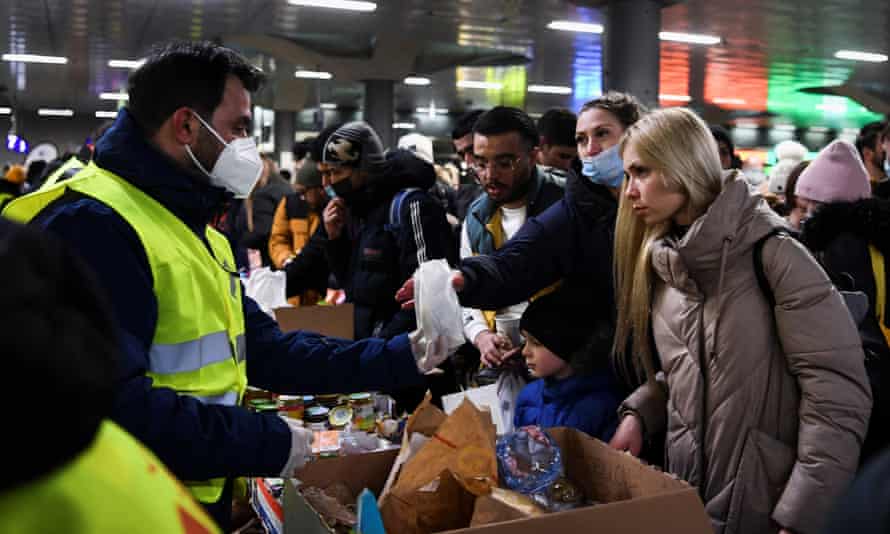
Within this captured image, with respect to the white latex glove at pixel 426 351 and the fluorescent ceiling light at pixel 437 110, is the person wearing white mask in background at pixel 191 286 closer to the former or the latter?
the white latex glove at pixel 426 351

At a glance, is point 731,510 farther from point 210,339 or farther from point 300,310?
point 300,310

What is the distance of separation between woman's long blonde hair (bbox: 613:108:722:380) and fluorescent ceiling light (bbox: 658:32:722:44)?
10.9 meters

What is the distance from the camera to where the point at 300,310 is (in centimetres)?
356

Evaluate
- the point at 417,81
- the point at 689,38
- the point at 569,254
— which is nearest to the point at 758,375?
the point at 569,254

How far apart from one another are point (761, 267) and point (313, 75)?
16086mm

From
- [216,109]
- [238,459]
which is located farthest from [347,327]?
[238,459]

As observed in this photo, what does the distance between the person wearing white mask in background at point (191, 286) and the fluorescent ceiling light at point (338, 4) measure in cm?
914

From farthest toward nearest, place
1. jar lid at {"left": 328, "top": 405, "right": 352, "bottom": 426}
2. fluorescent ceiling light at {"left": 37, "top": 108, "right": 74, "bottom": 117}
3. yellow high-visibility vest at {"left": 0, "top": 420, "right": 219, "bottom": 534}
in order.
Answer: fluorescent ceiling light at {"left": 37, "top": 108, "right": 74, "bottom": 117}, jar lid at {"left": 328, "top": 405, "right": 352, "bottom": 426}, yellow high-visibility vest at {"left": 0, "top": 420, "right": 219, "bottom": 534}

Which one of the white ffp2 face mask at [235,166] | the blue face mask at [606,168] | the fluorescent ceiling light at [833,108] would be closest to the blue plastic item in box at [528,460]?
the white ffp2 face mask at [235,166]

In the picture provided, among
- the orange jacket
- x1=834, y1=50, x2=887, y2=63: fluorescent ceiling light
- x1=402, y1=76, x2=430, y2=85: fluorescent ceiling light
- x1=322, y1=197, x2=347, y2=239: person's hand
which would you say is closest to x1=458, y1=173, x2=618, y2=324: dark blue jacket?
x1=322, y1=197, x2=347, y2=239: person's hand

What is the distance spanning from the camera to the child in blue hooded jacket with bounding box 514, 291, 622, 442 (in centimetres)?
232

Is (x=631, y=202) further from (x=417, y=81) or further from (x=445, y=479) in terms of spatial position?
(x=417, y=81)

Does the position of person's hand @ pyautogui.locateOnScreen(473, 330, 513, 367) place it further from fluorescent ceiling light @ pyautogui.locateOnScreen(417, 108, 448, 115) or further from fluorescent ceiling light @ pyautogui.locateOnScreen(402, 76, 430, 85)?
fluorescent ceiling light @ pyautogui.locateOnScreen(417, 108, 448, 115)

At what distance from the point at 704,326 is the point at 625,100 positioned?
973mm
